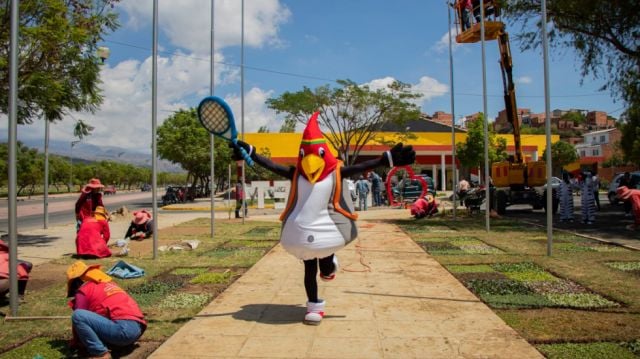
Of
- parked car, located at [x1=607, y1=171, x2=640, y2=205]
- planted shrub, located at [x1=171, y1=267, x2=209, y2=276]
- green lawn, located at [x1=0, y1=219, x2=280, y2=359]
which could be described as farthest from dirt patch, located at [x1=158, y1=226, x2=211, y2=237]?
parked car, located at [x1=607, y1=171, x2=640, y2=205]

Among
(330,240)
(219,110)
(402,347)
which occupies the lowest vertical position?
(402,347)

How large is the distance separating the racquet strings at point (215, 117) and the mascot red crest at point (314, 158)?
90 centimetres

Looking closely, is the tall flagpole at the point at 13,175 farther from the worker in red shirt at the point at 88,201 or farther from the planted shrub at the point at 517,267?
the planted shrub at the point at 517,267

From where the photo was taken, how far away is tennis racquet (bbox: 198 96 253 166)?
5.63 metres

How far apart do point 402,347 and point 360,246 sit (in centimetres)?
695

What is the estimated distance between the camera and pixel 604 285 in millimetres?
7188

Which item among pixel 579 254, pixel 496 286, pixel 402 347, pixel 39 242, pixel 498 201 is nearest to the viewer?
pixel 402 347

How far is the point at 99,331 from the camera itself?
172 inches

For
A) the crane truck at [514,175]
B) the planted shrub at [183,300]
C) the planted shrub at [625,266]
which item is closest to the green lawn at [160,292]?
the planted shrub at [183,300]

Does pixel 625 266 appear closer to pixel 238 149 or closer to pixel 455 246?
pixel 455 246

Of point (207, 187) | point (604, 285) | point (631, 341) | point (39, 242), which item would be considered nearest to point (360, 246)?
point (604, 285)

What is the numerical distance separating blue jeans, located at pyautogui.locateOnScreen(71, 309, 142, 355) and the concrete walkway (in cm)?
32

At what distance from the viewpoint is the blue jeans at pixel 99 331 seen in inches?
169

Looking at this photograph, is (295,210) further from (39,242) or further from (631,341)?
(39,242)
